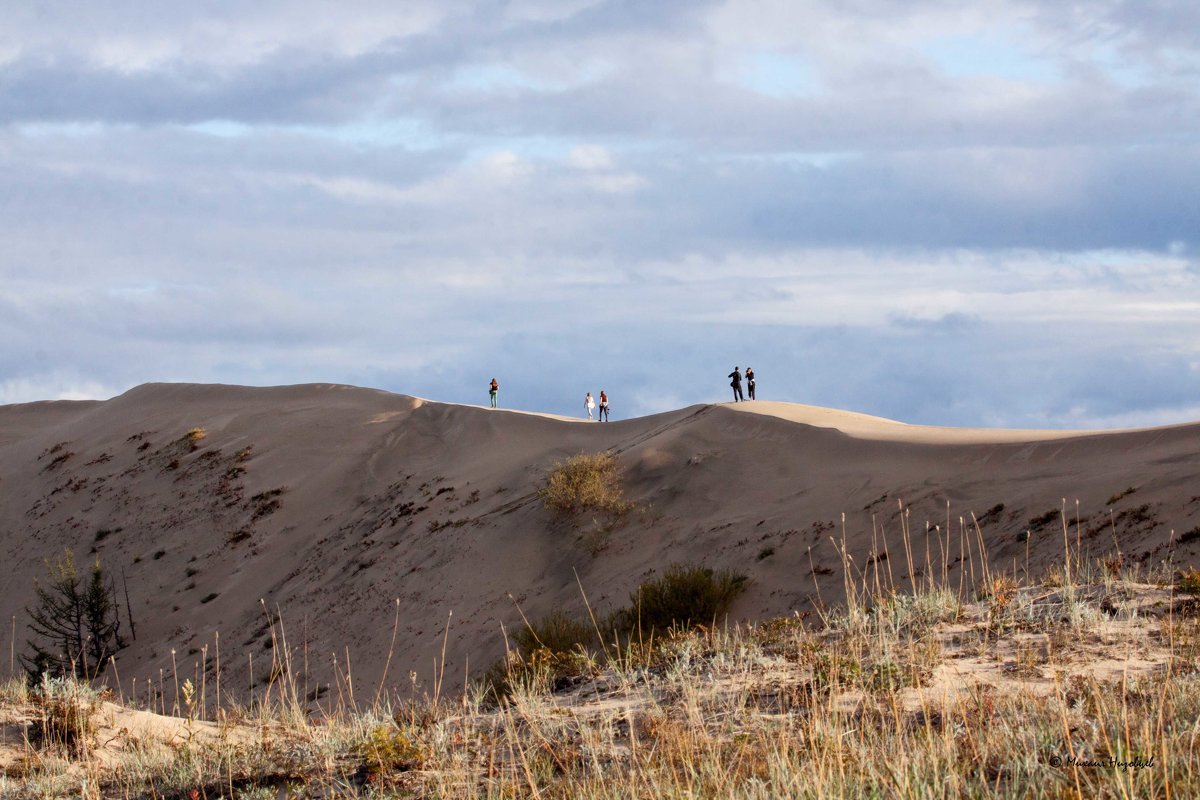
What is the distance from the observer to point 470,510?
2930 cm

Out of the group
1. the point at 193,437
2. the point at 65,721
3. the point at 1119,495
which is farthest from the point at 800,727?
the point at 193,437

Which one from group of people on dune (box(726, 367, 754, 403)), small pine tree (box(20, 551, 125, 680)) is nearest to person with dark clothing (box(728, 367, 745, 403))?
group of people on dune (box(726, 367, 754, 403))

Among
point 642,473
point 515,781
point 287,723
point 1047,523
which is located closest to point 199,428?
point 642,473

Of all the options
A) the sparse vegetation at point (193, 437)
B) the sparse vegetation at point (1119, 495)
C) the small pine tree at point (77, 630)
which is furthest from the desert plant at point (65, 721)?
the sparse vegetation at point (193, 437)

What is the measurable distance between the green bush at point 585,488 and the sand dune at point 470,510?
463mm

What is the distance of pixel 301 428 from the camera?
41500 millimetres

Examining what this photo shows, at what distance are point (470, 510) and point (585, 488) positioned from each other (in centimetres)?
443

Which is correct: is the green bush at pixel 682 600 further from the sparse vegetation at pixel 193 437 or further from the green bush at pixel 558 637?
the sparse vegetation at pixel 193 437

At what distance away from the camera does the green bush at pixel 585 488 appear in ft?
85.5

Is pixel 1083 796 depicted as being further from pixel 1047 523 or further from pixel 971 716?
pixel 1047 523

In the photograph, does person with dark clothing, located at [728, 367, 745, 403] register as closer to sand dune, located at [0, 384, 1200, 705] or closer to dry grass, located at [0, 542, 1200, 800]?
sand dune, located at [0, 384, 1200, 705]

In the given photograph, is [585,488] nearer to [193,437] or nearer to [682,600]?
[682,600]

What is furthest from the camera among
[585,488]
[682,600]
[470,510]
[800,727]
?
[470,510]

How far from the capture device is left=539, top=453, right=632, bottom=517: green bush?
26047 millimetres
